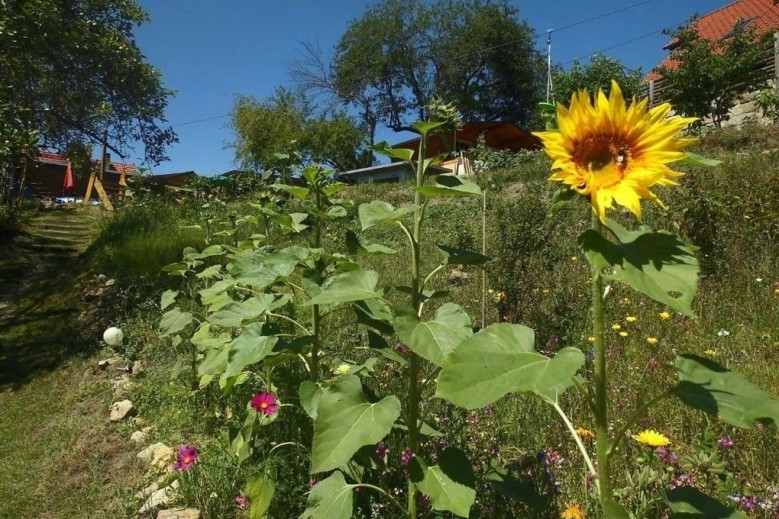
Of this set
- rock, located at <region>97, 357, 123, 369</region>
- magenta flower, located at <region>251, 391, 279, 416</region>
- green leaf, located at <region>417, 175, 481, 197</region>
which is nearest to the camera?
green leaf, located at <region>417, 175, 481, 197</region>

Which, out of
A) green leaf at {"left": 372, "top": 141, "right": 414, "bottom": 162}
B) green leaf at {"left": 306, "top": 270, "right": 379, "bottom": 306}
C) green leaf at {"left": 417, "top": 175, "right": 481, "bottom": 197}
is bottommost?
green leaf at {"left": 306, "top": 270, "right": 379, "bottom": 306}

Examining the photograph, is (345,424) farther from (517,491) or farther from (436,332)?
(517,491)

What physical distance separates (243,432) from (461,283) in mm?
3356

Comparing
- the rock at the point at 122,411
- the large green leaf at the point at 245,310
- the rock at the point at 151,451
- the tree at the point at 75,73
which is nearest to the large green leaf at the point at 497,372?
A: the large green leaf at the point at 245,310

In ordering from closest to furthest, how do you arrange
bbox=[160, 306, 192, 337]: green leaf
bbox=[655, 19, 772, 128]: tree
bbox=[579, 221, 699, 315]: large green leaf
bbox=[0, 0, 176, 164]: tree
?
bbox=[579, 221, 699, 315]: large green leaf
bbox=[160, 306, 192, 337]: green leaf
bbox=[0, 0, 176, 164]: tree
bbox=[655, 19, 772, 128]: tree

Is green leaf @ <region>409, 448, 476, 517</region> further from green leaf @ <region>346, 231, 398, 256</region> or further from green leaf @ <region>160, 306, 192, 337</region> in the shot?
green leaf @ <region>160, 306, 192, 337</region>

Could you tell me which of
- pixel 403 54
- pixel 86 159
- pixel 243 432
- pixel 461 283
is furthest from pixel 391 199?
pixel 403 54

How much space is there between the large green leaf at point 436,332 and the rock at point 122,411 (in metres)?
2.71

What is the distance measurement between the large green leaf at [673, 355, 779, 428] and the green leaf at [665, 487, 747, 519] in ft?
0.60

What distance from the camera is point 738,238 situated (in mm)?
4402

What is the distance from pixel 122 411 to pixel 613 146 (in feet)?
11.0

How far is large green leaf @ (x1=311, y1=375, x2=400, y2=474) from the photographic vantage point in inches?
49.4

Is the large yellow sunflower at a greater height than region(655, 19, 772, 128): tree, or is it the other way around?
region(655, 19, 772, 128): tree

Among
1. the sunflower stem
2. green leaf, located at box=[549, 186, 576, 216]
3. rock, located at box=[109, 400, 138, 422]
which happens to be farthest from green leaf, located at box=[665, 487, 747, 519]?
rock, located at box=[109, 400, 138, 422]
